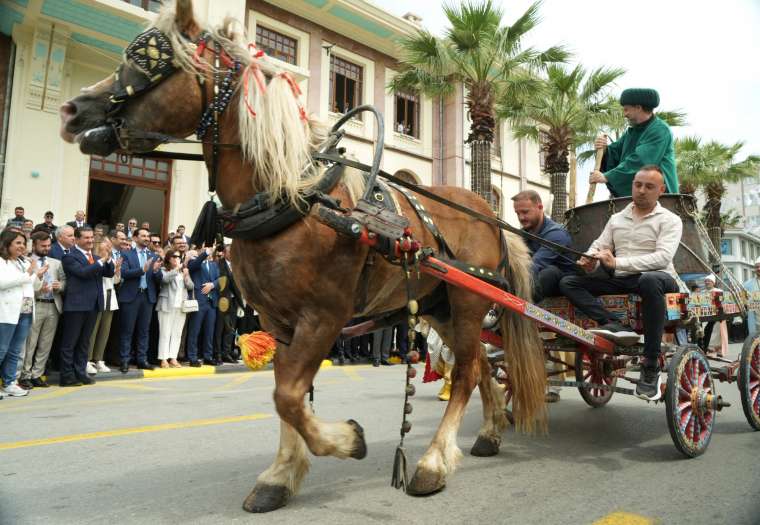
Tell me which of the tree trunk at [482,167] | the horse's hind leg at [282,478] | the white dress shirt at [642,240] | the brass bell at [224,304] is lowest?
the horse's hind leg at [282,478]

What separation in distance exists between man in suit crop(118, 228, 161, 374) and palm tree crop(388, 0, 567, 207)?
30.3 feet

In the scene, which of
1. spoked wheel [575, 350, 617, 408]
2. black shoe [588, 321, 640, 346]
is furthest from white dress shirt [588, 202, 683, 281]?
spoked wheel [575, 350, 617, 408]

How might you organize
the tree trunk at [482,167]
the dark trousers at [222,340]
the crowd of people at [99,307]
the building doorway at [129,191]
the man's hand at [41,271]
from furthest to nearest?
the tree trunk at [482,167], the building doorway at [129,191], the dark trousers at [222,340], the man's hand at [41,271], the crowd of people at [99,307]

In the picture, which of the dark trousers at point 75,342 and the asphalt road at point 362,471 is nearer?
the asphalt road at point 362,471

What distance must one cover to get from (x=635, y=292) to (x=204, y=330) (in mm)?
8109

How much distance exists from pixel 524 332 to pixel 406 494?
5.45ft

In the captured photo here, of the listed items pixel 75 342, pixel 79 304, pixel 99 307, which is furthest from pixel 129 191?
pixel 75 342

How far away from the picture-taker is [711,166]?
75.1ft

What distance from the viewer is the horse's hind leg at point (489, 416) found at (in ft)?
12.6

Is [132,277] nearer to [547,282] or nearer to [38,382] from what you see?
[38,382]

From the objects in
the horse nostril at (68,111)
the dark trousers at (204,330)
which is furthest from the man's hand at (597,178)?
the dark trousers at (204,330)

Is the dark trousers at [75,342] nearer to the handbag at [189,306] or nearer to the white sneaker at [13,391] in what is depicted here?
the white sneaker at [13,391]

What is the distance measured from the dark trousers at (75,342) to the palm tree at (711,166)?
22989mm

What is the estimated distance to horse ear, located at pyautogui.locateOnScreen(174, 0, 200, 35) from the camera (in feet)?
8.84
